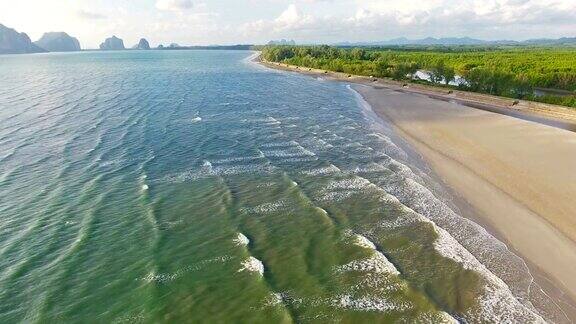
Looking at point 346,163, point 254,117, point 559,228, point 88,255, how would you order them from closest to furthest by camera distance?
point 88,255
point 559,228
point 346,163
point 254,117

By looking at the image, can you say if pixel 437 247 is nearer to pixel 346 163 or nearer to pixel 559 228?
pixel 559 228

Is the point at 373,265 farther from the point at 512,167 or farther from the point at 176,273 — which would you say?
the point at 512,167

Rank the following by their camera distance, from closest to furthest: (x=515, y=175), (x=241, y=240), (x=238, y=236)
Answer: (x=241, y=240)
(x=238, y=236)
(x=515, y=175)

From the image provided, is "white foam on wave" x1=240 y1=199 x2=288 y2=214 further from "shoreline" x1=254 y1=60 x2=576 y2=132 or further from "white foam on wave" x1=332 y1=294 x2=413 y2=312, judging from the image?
"shoreline" x1=254 y1=60 x2=576 y2=132

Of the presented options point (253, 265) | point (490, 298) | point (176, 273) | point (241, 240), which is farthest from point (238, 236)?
point (490, 298)

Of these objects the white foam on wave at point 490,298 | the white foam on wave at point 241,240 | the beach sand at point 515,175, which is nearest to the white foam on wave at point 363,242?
the white foam on wave at point 490,298

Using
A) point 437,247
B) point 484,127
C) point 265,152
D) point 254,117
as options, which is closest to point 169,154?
point 265,152
